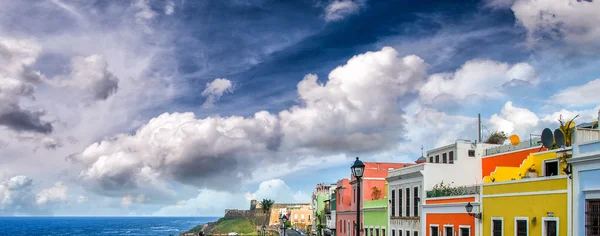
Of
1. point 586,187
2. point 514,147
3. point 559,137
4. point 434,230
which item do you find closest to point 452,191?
point 434,230

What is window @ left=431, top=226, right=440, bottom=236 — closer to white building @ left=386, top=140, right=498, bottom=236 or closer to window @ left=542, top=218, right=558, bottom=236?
white building @ left=386, top=140, right=498, bottom=236

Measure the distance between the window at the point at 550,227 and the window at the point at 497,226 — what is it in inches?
123

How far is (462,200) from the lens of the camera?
91.6ft

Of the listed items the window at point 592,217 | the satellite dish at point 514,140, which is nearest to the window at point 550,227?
the window at point 592,217

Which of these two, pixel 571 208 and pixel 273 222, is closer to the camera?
pixel 571 208

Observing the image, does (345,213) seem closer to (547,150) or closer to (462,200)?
(462,200)

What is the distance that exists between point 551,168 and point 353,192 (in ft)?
74.6

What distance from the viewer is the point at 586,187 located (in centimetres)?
1930

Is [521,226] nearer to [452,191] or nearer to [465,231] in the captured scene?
[465,231]

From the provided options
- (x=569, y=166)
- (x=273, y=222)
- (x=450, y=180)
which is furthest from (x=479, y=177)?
(x=273, y=222)

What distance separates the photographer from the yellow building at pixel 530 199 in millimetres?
20797

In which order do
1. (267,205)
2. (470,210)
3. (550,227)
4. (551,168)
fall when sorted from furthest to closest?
(267,205)
(551,168)
(470,210)
(550,227)

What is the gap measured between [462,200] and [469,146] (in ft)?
23.2

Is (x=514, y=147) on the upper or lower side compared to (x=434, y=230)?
upper
